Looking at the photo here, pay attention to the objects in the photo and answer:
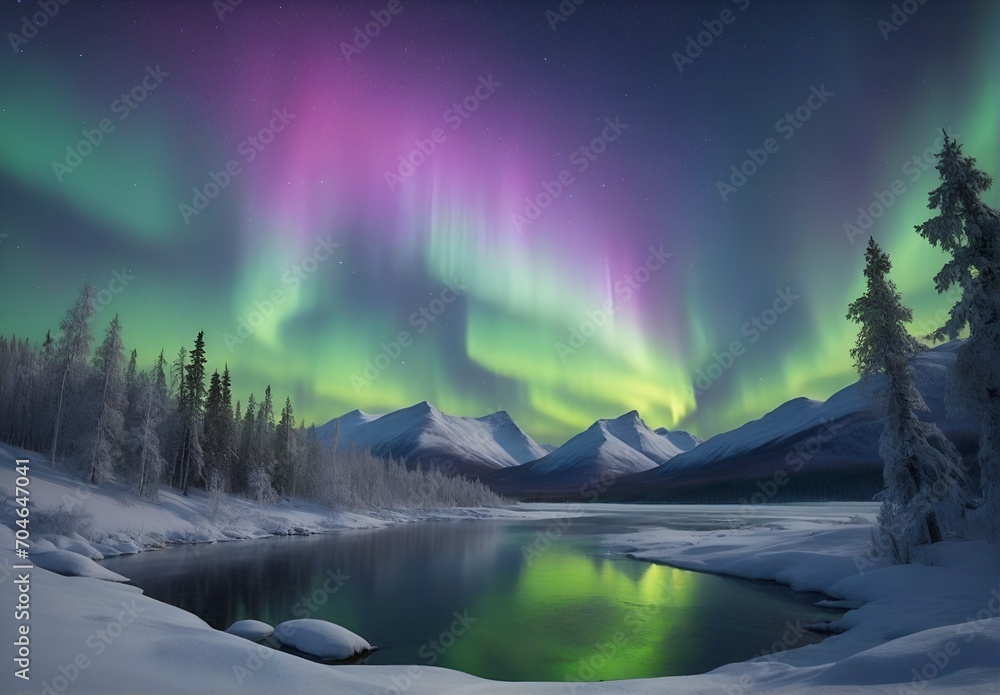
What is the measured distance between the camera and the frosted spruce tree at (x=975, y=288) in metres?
23.9

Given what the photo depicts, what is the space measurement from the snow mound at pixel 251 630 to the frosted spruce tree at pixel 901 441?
1190 inches

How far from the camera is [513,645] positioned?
21781 mm

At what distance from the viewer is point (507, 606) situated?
96.5ft

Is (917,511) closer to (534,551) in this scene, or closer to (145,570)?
(534,551)

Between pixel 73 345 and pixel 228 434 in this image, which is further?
pixel 228 434

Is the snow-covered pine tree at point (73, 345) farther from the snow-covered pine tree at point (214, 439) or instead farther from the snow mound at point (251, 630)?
the snow mound at point (251, 630)

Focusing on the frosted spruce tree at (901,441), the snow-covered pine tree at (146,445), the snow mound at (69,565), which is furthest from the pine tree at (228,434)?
the frosted spruce tree at (901,441)

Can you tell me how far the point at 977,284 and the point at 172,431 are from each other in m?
85.4

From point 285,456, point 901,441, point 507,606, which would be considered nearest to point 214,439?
point 285,456

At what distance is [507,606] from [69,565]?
22604mm

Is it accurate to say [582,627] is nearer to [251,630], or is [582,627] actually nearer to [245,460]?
[251,630]

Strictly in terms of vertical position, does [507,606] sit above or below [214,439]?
below

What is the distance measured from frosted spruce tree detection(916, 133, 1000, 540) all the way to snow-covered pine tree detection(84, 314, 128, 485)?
71.3 meters

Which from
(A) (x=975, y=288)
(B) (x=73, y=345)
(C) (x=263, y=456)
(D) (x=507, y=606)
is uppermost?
(B) (x=73, y=345)
